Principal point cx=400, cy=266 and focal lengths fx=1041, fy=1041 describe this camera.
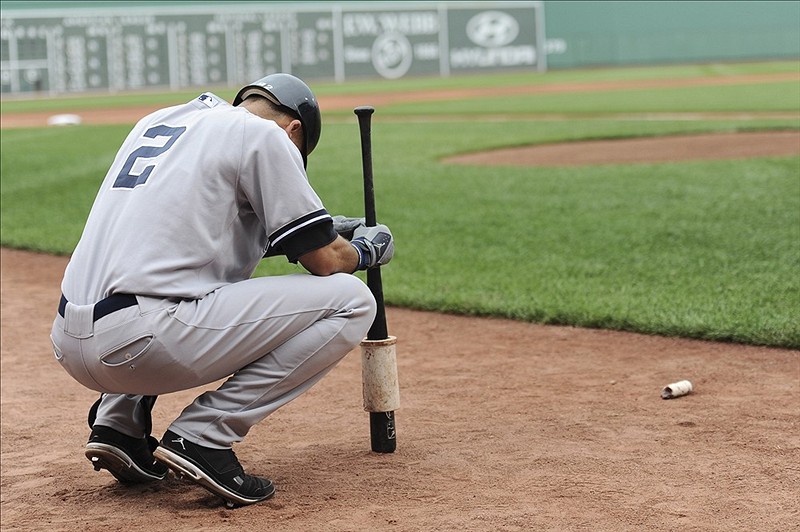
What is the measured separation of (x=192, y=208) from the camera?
2.94 metres

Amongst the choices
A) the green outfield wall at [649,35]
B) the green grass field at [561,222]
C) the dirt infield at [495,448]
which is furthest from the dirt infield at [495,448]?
the green outfield wall at [649,35]

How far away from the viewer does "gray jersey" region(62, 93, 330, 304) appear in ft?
9.59

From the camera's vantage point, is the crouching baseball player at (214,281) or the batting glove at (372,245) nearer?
the crouching baseball player at (214,281)

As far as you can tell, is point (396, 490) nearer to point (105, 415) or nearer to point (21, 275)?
point (105, 415)

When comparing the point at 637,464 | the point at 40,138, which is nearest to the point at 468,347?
Result: the point at 637,464

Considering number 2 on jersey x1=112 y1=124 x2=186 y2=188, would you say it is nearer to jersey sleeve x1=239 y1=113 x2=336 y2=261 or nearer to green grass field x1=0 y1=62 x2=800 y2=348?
jersey sleeve x1=239 y1=113 x2=336 y2=261

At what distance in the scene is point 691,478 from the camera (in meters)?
3.16

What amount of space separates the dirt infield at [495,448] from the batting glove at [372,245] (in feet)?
2.23

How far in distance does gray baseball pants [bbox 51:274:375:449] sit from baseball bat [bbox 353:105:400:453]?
0.92 ft

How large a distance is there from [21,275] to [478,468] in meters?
5.27

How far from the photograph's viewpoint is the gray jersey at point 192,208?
2.92 meters

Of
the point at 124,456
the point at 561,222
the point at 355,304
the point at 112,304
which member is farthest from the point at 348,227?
the point at 561,222

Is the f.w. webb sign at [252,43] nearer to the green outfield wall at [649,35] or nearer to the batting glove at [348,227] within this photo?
the green outfield wall at [649,35]

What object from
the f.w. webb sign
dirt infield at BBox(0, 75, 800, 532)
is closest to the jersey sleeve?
dirt infield at BBox(0, 75, 800, 532)
